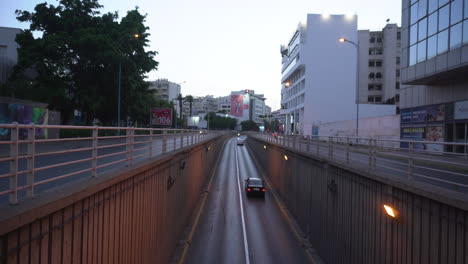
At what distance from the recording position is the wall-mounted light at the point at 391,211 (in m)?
8.22

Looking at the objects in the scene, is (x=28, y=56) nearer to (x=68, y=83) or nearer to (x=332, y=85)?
(x=68, y=83)

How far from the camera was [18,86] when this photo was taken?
34375 mm

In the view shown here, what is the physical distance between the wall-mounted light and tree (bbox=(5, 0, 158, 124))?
30204 mm

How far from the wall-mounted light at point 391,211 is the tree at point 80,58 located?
30.2 m

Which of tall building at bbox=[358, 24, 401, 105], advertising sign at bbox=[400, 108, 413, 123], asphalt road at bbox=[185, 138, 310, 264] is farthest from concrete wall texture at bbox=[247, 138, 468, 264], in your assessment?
tall building at bbox=[358, 24, 401, 105]

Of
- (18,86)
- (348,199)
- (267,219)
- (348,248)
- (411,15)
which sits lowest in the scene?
(267,219)

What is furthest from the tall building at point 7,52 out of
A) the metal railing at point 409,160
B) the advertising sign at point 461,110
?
the advertising sign at point 461,110

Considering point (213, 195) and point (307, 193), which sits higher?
point (307, 193)

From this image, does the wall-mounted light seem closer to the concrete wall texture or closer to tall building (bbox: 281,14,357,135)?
the concrete wall texture

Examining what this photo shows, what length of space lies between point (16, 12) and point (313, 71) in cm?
4684

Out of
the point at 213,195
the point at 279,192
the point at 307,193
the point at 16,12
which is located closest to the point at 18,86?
the point at 16,12

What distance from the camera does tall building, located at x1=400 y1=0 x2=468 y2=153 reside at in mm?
24250

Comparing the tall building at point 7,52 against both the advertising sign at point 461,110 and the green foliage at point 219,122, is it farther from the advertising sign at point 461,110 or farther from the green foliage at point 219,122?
the green foliage at point 219,122

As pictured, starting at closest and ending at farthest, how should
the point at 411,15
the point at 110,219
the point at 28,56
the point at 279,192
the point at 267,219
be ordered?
1. the point at 110,219
2. the point at 267,219
3. the point at 279,192
4. the point at 411,15
5. the point at 28,56
